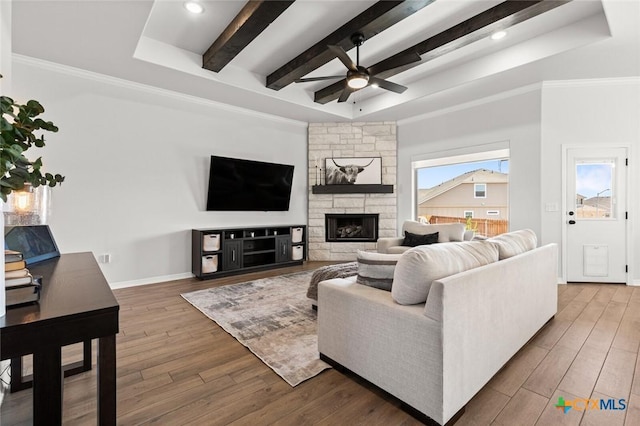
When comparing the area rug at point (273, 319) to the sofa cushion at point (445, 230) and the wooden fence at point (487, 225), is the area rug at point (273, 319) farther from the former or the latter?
the wooden fence at point (487, 225)

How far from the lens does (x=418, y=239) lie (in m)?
4.43

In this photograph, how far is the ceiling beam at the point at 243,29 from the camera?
2646mm

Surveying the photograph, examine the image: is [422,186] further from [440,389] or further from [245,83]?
[440,389]

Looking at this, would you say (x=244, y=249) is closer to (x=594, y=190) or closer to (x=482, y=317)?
(x=482, y=317)

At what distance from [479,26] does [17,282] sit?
13.1ft

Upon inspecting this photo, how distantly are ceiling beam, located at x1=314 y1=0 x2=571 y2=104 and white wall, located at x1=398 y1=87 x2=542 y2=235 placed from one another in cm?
176

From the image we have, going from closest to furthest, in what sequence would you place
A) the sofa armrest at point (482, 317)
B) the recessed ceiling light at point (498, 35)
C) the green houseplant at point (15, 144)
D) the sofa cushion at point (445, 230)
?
the green houseplant at point (15, 144)
the sofa armrest at point (482, 317)
the recessed ceiling light at point (498, 35)
the sofa cushion at point (445, 230)

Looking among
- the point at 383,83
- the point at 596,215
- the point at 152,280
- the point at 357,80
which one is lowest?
the point at 152,280

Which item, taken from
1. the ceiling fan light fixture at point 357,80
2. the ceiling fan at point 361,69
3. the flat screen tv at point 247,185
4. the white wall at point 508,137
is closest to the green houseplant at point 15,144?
the ceiling fan at point 361,69

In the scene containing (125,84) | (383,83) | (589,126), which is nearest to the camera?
(383,83)

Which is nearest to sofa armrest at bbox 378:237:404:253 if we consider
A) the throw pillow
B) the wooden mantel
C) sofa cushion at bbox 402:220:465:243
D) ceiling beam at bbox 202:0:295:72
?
the throw pillow

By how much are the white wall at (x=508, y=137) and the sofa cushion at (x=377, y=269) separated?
11.9ft

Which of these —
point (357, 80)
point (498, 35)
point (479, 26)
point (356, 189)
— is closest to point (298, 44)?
point (357, 80)

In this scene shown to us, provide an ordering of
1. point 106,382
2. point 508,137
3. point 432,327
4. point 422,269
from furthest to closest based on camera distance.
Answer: point 508,137
point 422,269
point 432,327
point 106,382
